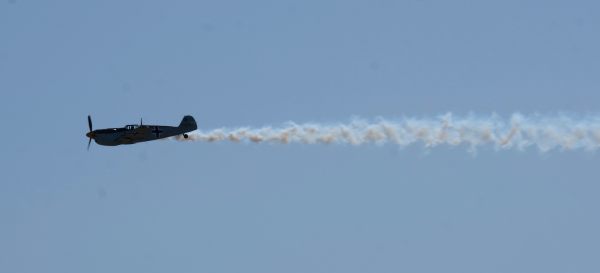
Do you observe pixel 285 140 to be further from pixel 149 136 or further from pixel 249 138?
pixel 149 136

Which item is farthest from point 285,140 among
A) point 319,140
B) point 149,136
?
point 149,136

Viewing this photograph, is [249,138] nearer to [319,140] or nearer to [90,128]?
[319,140]

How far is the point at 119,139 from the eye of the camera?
351ft

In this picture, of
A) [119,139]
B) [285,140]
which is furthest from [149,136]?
[285,140]

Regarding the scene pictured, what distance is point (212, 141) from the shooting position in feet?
358

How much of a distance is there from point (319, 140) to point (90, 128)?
794 inches

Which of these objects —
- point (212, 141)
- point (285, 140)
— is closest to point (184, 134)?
point (212, 141)

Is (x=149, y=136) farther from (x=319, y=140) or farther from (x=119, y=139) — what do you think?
(x=319, y=140)

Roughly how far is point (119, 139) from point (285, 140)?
1379cm

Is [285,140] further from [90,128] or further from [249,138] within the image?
[90,128]

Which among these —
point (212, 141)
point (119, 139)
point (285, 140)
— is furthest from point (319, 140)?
point (119, 139)

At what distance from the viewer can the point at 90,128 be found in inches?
4331

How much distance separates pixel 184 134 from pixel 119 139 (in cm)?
562

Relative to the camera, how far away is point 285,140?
10594 centimetres
